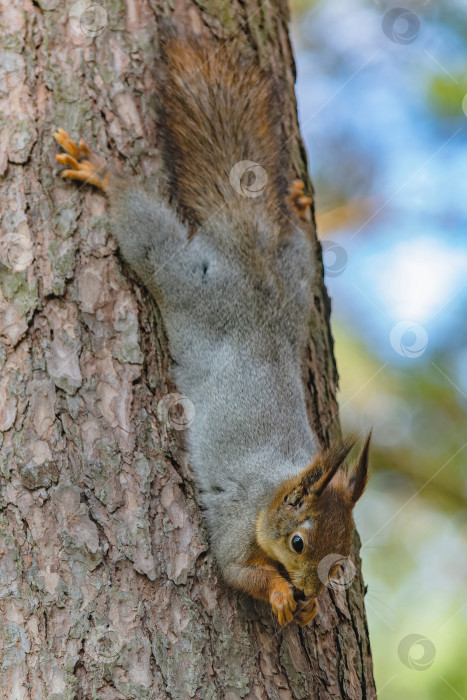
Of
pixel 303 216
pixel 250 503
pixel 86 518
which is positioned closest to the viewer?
pixel 86 518

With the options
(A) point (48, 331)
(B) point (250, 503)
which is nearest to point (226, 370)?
(B) point (250, 503)

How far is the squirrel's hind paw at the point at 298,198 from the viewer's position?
314cm

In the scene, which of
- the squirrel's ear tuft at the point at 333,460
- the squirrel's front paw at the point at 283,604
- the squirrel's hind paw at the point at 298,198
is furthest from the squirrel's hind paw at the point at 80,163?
the squirrel's front paw at the point at 283,604

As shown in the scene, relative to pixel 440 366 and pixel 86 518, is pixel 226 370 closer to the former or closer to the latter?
pixel 86 518

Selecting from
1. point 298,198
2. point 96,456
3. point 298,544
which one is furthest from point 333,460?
point 298,198

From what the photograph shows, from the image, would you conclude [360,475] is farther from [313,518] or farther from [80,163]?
[80,163]

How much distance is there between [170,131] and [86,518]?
1.52 m

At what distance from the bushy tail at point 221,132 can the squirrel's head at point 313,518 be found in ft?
3.54

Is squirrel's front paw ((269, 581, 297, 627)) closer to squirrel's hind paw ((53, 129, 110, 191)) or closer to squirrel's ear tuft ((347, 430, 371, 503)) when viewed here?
squirrel's ear tuft ((347, 430, 371, 503))

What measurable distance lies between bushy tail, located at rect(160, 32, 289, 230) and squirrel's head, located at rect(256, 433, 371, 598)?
108cm

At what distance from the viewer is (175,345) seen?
2.62 metres

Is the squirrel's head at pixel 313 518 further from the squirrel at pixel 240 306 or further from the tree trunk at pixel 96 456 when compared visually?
the tree trunk at pixel 96 456

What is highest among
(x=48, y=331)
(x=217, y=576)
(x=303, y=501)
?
(x=303, y=501)

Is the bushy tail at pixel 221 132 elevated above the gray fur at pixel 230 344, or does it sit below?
above
